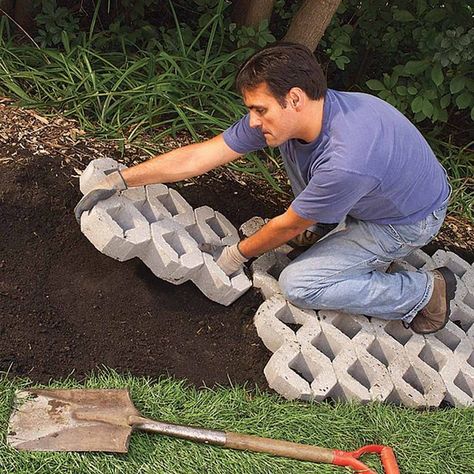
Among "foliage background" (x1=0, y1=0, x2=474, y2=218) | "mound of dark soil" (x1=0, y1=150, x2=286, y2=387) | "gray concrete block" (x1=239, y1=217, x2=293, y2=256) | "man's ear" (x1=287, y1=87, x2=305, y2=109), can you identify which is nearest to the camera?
"man's ear" (x1=287, y1=87, x2=305, y2=109)

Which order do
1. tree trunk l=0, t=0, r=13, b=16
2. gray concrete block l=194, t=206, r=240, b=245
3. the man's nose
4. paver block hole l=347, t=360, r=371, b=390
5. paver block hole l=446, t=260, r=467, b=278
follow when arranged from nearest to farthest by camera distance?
1. the man's nose
2. paver block hole l=347, t=360, r=371, b=390
3. gray concrete block l=194, t=206, r=240, b=245
4. paver block hole l=446, t=260, r=467, b=278
5. tree trunk l=0, t=0, r=13, b=16

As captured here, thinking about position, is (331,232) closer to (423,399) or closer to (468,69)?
(423,399)

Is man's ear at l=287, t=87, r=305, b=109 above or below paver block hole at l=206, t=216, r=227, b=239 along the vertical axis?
above

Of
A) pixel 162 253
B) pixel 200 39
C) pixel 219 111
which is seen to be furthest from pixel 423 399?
pixel 200 39

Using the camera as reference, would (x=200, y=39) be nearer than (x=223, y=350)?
No

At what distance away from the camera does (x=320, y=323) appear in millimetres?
2939

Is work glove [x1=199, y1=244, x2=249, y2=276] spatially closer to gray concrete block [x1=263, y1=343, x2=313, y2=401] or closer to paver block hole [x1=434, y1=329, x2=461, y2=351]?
gray concrete block [x1=263, y1=343, x2=313, y2=401]

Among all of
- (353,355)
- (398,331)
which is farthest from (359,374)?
(398,331)

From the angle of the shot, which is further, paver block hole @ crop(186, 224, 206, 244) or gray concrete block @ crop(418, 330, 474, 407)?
paver block hole @ crop(186, 224, 206, 244)

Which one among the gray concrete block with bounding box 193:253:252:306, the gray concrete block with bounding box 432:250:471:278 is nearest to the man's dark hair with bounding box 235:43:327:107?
the gray concrete block with bounding box 193:253:252:306

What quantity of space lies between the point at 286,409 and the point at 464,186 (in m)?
1.94

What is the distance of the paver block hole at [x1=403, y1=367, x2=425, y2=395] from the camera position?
293 centimetres

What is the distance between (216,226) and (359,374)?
888 mm

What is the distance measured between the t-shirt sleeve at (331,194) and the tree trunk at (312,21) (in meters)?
1.29
